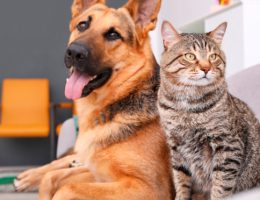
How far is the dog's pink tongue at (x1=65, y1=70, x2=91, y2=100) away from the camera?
1506 mm

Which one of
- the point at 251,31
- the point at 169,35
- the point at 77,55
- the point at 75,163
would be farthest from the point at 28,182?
the point at 251,31

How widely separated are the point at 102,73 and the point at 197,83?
0.48 meters

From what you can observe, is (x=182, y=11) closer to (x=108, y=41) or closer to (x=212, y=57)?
(x=108, y=41)

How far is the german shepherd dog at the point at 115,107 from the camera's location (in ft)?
4.56

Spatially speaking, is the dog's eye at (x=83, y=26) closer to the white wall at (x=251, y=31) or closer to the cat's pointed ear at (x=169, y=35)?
the cat's pointed ear at (x=169, y=35)

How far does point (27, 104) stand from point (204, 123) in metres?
4.66

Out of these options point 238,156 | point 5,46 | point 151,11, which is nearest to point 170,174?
point 238,156

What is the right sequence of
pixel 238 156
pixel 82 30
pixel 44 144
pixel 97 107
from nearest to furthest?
pixel 238 156 → pixel 97 107 → pixel 82 30 → pixel 44 144

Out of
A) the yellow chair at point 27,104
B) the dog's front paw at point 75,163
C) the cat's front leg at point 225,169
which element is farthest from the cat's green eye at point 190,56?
the yellow chair at point 27,104

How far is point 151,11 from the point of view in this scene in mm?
1626

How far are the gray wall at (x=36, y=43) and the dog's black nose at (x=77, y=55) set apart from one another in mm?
4475

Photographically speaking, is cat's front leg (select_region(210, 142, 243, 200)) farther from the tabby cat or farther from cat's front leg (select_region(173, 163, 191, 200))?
cat's front leg (select_region(173, 163, 191, 200))

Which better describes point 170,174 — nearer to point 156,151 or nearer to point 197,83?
point 156,151

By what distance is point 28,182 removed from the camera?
6.40ft
